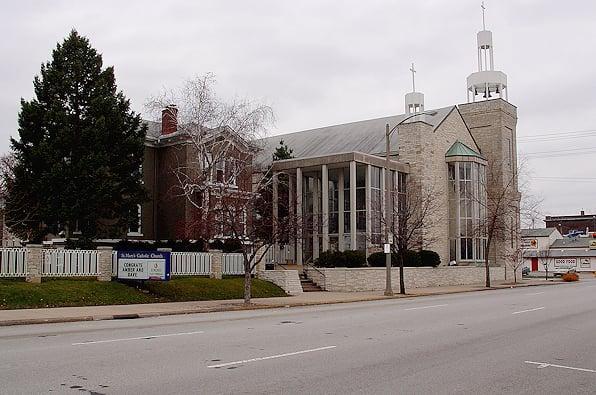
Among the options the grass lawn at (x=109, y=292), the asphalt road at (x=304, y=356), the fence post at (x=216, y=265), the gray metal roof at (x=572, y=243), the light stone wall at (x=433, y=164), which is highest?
the light stone wall at (x=433, y=164)

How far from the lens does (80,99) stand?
3256 centimetres

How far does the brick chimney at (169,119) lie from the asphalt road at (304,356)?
Result: 61.5 ft

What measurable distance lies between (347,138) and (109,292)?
37.0m

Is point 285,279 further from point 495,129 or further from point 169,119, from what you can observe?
point 495,129

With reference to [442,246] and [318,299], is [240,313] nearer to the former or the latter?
[318,299]

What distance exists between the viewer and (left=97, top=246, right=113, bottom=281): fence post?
25.0 m

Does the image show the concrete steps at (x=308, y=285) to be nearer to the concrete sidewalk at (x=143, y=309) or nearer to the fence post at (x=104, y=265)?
the concrete sidewalk at (x=143, y=309)

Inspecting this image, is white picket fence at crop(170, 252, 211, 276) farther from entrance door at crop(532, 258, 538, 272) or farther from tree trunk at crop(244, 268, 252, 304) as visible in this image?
entrance door at crop(532, 258, 538, 272)

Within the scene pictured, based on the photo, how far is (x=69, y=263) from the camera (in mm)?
24406

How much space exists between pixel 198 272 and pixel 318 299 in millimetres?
5565

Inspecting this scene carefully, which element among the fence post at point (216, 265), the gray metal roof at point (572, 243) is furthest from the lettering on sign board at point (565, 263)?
the fence post at point (216, 265)

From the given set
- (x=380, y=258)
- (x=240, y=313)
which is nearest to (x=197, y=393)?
(x=240, y=313)

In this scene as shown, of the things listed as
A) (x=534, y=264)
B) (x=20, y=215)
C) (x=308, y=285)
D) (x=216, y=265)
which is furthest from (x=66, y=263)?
(x=534, y=264)

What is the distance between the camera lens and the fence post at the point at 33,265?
23109mm
